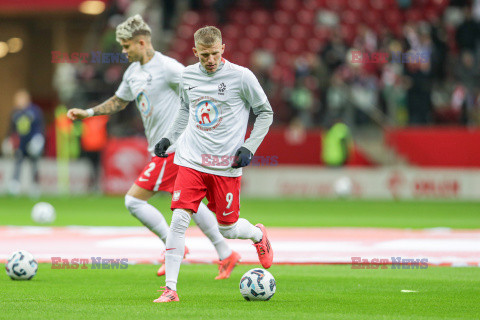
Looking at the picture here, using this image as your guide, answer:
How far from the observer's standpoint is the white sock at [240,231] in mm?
8641

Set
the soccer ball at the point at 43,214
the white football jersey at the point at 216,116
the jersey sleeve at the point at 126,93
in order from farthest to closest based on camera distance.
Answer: the soccer ball at the point at 43,214 → the jersey sleeve at the point at 126,93 → the white football jersey at the point at 216,116

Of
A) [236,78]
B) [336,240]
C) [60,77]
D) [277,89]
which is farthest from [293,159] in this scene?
[236,78]

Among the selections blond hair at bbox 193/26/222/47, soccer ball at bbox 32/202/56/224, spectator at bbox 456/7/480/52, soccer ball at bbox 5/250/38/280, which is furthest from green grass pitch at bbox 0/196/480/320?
spectator at bbox 456/7/480/52

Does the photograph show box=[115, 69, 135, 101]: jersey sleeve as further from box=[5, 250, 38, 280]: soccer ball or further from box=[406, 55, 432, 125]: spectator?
box=[406, 55, 432, 125]: spectator

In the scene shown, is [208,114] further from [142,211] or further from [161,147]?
[142,211]

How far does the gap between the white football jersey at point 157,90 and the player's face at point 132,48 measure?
17cm

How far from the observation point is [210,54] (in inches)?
319

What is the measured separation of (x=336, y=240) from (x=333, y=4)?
17.1 m

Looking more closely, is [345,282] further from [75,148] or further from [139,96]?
[75,148]

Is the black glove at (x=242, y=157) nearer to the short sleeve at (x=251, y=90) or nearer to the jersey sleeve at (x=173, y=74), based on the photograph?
the short sleeve at (x=251, y=90)

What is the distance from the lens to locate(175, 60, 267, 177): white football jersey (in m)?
8.35

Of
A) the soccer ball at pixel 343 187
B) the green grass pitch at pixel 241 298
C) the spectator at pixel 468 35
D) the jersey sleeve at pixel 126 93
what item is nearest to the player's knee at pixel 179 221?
the green grass pitch at pixel 241 298

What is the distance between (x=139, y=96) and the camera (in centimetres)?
1016

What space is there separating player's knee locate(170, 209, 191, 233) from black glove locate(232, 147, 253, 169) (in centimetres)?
64
